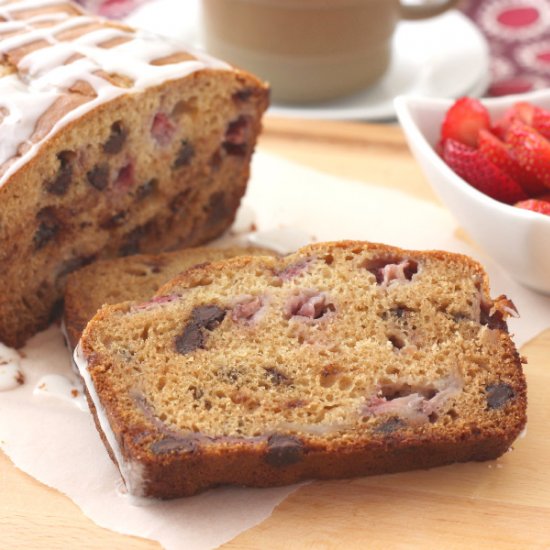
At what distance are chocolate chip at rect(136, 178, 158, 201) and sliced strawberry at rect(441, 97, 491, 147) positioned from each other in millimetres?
1020

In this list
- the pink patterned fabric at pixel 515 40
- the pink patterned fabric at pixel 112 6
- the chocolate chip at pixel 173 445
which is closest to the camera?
the chocolate chip at pixel 173 445

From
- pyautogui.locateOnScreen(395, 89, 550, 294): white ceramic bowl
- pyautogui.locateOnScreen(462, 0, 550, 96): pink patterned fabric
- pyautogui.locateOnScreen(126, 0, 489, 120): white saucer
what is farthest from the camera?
pyautogui.locateOnScreen(462, 0, 550, 96): pink patterned fabric

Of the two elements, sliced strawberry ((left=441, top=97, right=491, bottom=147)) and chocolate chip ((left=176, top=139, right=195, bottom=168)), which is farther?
sliced strawberry ((left=441, top=97, right=491, bottom=147))

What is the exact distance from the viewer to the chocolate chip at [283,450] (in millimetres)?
2434

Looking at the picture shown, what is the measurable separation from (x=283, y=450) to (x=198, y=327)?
460mm

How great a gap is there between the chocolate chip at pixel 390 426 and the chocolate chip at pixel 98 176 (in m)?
1.23

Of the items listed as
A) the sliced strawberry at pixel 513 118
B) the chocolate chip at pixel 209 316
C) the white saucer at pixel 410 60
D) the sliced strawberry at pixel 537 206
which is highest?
the sliced strawberry at pixel 513 118

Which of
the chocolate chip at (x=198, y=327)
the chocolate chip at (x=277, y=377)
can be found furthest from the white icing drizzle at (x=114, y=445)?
the chocolate chip at (x=277, y=377)

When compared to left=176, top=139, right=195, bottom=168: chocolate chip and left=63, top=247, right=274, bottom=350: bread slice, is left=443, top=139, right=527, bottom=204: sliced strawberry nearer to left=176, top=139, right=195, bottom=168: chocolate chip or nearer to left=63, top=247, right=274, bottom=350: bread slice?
left=63, top=247, right=274, bottom=350: bread slice

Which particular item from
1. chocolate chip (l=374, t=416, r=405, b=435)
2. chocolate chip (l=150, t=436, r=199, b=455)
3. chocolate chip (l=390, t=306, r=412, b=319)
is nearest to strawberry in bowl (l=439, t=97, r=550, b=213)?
chocolate chip (l=390, t=306, r=412, b=319)

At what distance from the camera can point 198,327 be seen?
8.89 ft

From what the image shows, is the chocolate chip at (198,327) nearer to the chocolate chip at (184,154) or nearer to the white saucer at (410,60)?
the chocolate chip at (184,154)

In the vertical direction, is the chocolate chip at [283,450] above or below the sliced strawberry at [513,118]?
below

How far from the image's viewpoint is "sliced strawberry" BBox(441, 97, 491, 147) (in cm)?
340
